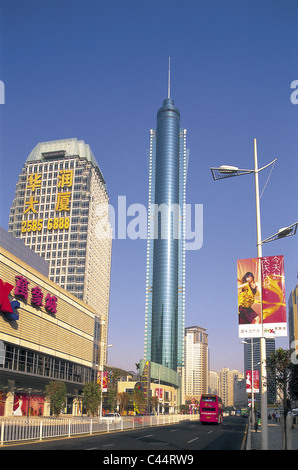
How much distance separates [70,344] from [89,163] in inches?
3655

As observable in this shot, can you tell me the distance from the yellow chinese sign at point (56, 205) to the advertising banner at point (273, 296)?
140183 mm

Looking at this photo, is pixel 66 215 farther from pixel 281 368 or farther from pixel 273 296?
pixel 273 296

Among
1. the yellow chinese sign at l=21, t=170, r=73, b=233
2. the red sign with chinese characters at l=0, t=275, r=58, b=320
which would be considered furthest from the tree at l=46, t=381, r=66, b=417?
the yellow chinese sign at l=21, t=170, r=73, b=233

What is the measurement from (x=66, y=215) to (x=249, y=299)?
143 metres

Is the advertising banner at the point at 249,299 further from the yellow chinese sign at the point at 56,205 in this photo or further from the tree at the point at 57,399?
the yellow chinese sign at the point at 56,205

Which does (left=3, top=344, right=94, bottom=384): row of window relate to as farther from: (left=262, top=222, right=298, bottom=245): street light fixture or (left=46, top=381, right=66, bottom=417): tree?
(left=262, top=222, right=298, bottom=245): street light fixture

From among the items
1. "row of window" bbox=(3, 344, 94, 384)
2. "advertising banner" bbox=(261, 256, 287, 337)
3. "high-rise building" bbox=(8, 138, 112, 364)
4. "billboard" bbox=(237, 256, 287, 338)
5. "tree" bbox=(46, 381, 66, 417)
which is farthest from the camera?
"high-rise building" bbox=(8, 138, 112, 364)

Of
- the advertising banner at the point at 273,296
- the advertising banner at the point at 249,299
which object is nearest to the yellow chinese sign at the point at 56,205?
the advertising banner at the point at 249,299

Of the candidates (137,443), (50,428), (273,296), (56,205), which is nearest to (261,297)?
(273,296)

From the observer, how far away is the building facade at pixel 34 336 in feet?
194

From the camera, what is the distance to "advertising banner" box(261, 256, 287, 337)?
58.4ft

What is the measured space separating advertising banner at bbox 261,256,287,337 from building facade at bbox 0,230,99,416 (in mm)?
43234
